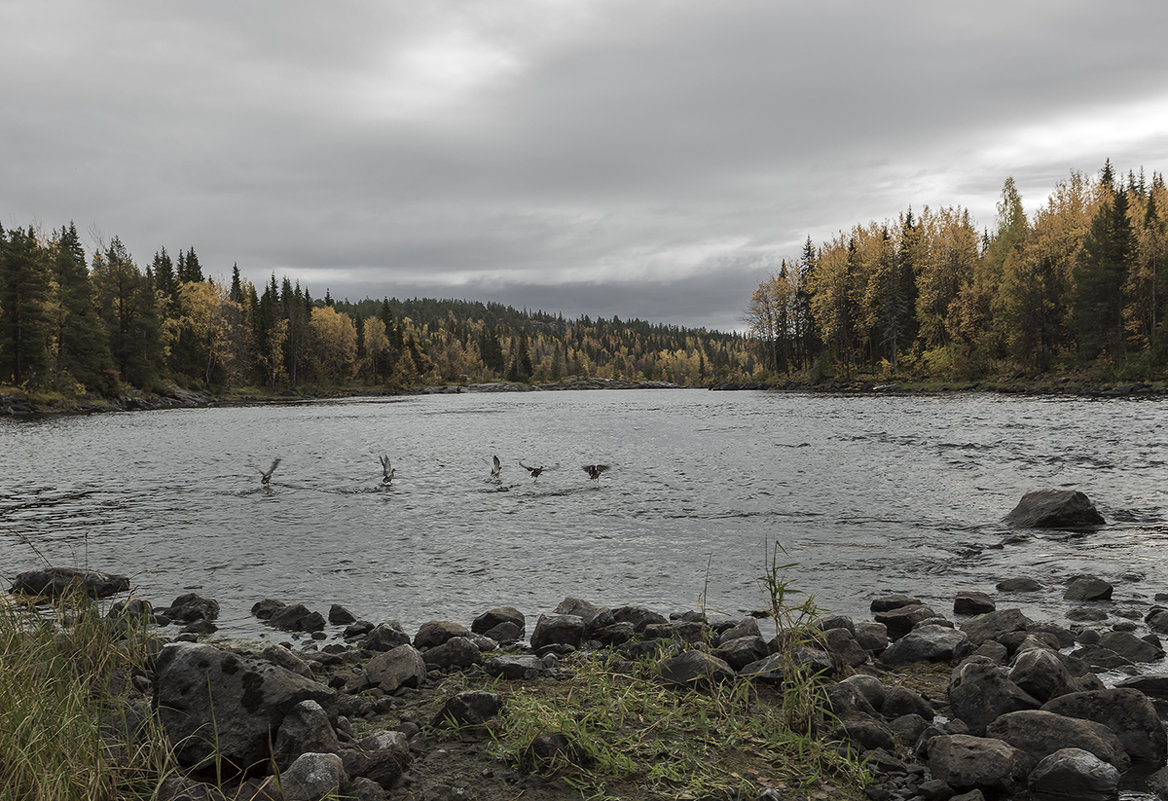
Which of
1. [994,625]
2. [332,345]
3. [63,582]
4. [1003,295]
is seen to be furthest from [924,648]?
[332,345]

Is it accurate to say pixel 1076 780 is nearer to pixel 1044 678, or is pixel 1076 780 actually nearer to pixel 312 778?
pixel 1044 678

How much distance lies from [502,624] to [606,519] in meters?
8.66

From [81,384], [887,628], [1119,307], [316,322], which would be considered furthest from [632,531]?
[316,322]

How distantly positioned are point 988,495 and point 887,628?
11.8 meters

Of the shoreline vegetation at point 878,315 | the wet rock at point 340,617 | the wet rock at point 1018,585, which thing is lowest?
the wet rock at point 1018,585

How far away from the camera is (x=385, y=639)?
8.74m

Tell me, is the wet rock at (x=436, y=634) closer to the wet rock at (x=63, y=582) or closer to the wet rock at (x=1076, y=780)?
the wet rock at (x=63, y=582)

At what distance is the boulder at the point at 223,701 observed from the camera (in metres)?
5.25

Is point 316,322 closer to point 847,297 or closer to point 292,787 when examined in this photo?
point 847,297

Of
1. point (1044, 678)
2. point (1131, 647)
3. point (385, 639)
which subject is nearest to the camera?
point (1044, 678)

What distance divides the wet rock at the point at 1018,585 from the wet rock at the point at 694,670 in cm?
711

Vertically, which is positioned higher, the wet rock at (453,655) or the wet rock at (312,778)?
the wet rock at (312,778)

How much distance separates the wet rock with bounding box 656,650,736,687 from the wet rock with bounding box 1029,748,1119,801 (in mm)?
2605

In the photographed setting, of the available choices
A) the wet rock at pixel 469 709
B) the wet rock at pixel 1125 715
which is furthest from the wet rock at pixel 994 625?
the wet rock at pixel 469 709
